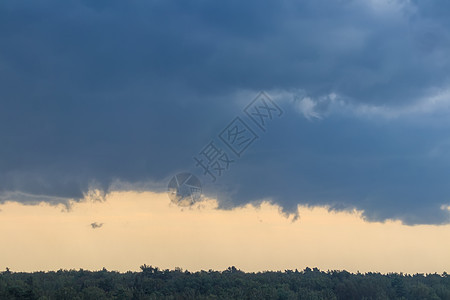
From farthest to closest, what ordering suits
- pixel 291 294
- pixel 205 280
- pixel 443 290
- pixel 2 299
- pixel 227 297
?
pixel 205 280 → pixel 443 290 → pixel 291 294 → pixel 227 297 → pixel 2 299

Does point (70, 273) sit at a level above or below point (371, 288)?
above

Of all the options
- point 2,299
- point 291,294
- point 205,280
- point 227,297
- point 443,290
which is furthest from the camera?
point 205,280

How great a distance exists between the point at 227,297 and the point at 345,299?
41439mm

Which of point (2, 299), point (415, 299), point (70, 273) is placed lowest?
point (415, 299)

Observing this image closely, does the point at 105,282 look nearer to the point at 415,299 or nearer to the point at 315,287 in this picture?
the point at 315,287

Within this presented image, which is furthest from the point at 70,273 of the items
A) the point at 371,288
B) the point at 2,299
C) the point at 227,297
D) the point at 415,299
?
the point at 415,299

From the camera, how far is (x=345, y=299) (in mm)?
143875

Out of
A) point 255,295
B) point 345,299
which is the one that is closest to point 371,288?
point 345,299

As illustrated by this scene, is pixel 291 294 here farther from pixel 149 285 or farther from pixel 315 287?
pixel 149 285

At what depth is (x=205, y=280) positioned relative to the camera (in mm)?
149500

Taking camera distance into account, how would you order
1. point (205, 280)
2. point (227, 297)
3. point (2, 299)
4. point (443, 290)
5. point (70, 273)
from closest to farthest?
point (2, 299)
point (227, 297)
point (443, 290)
point (205, 280)
point (70, 273)

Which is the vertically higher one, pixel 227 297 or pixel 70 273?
pixel 70 273

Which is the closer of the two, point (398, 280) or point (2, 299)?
point (2, 299)

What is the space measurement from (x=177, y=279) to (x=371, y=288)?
55.8 meters
